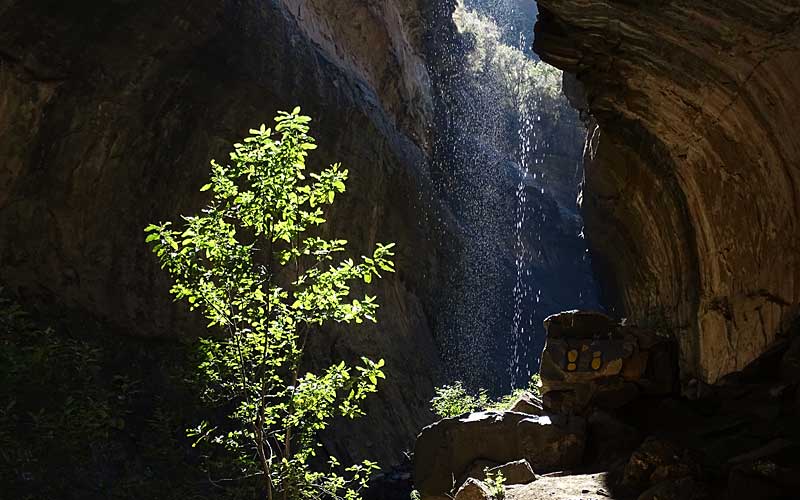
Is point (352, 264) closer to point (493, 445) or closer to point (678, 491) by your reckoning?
point (678, 491)

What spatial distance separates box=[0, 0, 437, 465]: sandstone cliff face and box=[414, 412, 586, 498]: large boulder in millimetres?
8549

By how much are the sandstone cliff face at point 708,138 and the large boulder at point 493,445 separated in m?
3.16

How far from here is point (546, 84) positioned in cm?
5000

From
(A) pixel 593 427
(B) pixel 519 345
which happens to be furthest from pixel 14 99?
(B) pixel 519 345

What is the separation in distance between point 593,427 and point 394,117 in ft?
64.0

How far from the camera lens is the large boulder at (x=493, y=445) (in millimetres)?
9141

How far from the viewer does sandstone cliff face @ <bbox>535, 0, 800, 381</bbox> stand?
851cm

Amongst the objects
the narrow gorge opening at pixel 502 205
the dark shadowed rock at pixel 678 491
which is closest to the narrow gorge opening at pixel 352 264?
the dark shadowed rock at pixel 678 491

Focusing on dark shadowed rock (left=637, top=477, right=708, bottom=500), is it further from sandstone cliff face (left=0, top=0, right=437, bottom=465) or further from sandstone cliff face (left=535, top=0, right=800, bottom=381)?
sandstone cliff face (left=0, top=0, right=437, bottom=465)

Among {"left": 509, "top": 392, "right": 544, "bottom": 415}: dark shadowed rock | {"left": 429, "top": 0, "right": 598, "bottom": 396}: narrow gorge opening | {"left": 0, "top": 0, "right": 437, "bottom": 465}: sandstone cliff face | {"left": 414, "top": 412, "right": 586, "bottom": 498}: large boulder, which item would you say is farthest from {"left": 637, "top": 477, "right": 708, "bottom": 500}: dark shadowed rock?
{"left": 429, "top": 0, "right": 598, "bottom": 396}: narrow gorge opening

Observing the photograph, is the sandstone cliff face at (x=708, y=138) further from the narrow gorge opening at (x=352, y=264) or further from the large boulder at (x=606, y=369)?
the large boulder at (x=606, y=369)

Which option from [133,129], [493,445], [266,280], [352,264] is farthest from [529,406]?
[133,129]

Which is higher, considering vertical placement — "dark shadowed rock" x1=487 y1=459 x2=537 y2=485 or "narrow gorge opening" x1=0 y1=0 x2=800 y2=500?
"narrow gorge opening" x1=0 y1=0 x2=800 y2=500

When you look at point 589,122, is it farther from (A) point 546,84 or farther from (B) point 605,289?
(A) point 546,84
